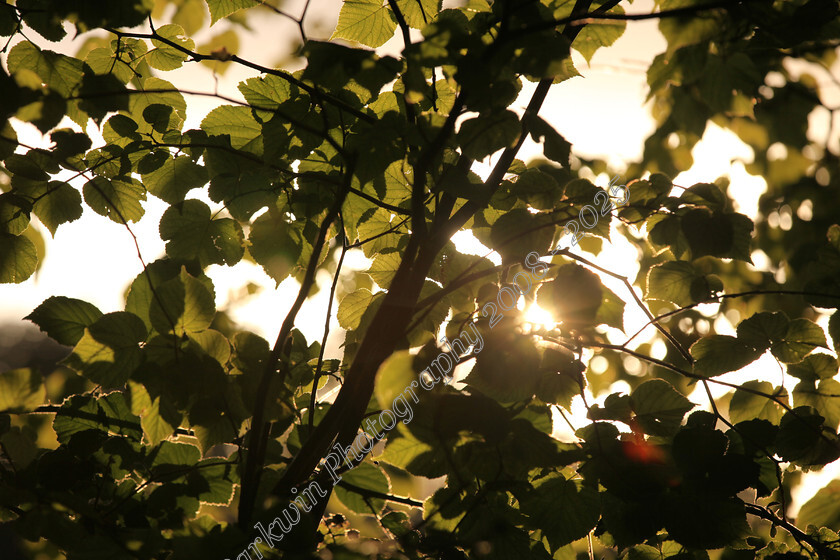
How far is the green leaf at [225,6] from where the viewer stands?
1099 millimetres

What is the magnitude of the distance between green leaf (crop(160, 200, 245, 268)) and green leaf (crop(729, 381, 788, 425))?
4.09ft

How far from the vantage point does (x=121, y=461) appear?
1116 mm

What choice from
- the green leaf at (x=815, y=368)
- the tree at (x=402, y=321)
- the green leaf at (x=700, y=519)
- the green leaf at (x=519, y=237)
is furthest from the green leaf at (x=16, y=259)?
the green leaf at (x=815, y=368)

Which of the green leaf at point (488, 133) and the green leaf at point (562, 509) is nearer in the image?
the green leaf at point (488, 133)

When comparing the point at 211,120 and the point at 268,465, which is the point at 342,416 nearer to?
the point at 268,465

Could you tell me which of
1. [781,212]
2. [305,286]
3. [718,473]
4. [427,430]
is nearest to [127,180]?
[305,286]

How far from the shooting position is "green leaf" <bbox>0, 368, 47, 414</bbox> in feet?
2.96

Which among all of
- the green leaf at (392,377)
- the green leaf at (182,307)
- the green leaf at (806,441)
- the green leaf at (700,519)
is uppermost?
the green leaf at (182,307)

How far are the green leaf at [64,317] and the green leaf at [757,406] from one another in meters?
1.42

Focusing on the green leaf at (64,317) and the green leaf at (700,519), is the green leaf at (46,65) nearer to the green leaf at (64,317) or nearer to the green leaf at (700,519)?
the green leaf at (64,317)

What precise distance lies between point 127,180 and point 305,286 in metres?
0.62

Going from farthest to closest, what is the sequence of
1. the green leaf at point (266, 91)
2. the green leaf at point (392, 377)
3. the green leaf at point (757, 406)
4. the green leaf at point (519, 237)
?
1. the green leaf at point (757, 406)
2. the green leaf at point (266, 91)
3. the green leaf at point (519, 237)
4. the green leaf at point (392, 377)

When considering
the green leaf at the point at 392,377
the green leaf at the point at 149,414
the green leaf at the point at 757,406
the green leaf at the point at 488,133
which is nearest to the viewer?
the green leaf at the point at 392,377
